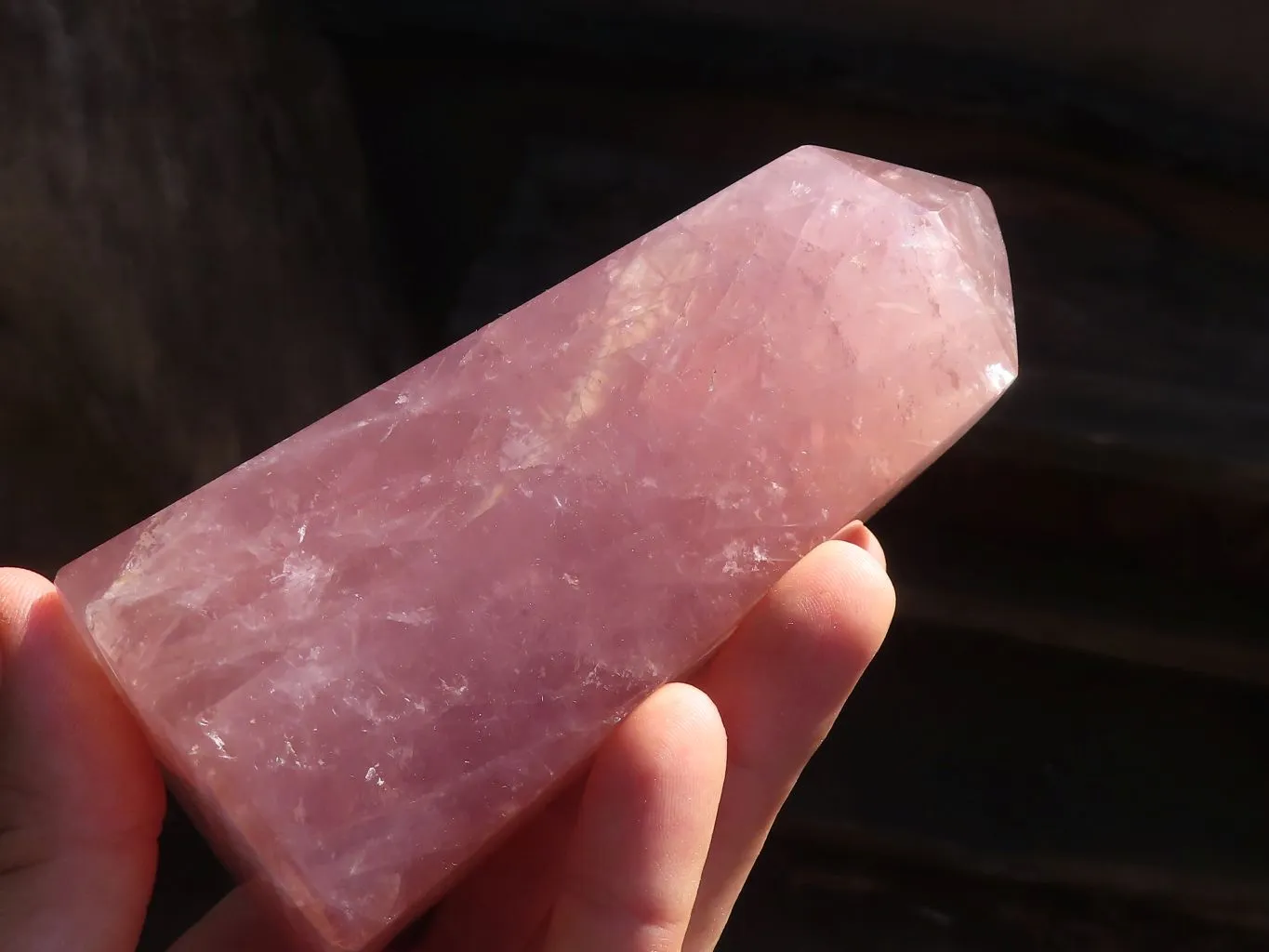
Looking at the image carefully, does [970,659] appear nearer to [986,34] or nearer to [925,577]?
[925,577]

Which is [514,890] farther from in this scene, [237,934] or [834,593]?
[834,593]

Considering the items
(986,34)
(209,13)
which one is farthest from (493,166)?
(986,34)

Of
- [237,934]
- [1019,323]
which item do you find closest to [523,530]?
[237,934]

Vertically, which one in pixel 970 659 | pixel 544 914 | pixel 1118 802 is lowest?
pixel 1118 802

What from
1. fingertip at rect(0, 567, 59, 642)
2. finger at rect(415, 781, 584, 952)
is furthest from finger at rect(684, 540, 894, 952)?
fingertip at rect(0, 567, 59, 642)

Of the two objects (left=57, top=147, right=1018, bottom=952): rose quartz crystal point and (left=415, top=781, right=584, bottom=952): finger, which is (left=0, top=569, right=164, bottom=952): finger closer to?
(left=57, top=147, right=1018, bottom=952): rose quartz crystal point

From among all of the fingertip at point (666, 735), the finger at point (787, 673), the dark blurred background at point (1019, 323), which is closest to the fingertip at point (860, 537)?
the finger at point (787, 673)
